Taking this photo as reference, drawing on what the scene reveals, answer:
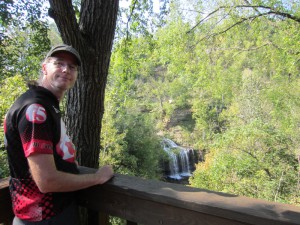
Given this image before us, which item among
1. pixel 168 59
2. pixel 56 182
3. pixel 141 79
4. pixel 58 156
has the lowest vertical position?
pixel 56 182

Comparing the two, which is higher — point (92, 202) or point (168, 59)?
point (168, 59)

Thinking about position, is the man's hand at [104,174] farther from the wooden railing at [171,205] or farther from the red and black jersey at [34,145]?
the red and black jersey at [34,145]

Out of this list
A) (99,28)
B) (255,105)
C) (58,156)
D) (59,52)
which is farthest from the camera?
(255,105)

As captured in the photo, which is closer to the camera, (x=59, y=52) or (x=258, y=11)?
(x=59, y=52)

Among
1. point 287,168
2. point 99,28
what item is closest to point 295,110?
point 287,168

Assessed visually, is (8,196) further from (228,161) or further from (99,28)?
(228,161)

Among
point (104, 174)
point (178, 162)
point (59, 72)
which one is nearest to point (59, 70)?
point (59, 72)

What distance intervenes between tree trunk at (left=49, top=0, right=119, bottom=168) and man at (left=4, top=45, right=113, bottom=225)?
611mm

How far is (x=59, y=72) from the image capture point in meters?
1.42

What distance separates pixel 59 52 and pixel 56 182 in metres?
0.69

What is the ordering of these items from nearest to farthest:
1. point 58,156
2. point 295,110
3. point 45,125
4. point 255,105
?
point 45,125
point 58,156
point 295,110
point 255,105

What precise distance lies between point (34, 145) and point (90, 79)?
3.52 ft

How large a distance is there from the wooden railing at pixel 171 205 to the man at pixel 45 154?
121 millimetres

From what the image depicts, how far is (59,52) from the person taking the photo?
1445 mm
